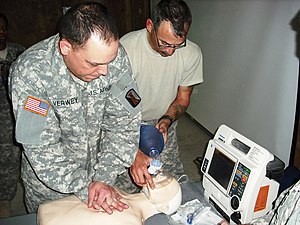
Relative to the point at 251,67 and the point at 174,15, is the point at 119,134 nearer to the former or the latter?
the point at 174,15

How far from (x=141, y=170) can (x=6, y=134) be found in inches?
55.6

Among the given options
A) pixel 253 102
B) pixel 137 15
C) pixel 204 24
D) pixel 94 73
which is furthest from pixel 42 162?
pixel 137 15

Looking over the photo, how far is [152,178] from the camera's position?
1402 mm

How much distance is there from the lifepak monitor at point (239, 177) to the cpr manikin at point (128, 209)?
6.9 inches

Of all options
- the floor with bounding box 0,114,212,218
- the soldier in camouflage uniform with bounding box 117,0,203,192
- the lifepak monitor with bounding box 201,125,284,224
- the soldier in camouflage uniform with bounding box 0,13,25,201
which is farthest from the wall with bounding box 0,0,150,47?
the lifepak monitor with bounding box 201,125,284,224

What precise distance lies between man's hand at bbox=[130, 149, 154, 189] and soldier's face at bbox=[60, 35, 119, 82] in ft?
1.60

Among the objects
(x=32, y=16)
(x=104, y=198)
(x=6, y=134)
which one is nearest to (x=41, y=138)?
(x=104, y=198)

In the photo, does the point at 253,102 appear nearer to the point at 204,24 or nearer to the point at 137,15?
the point at 204,24

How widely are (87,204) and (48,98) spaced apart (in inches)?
17.6

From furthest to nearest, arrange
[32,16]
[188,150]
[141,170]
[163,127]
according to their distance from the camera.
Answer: [32,16]
[188,150]
[163,127]
[141,170]

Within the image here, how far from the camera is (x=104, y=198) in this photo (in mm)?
1303

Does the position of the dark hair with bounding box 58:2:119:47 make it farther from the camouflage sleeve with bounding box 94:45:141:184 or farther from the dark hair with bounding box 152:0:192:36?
the dark hair with bounding box 152:0:192:36

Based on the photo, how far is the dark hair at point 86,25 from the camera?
108 cm

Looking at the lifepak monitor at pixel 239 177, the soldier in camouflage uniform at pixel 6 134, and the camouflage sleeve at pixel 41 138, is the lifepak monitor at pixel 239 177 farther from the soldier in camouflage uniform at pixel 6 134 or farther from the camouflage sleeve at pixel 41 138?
the soldier in camouflage uniform at pixel 6 134
